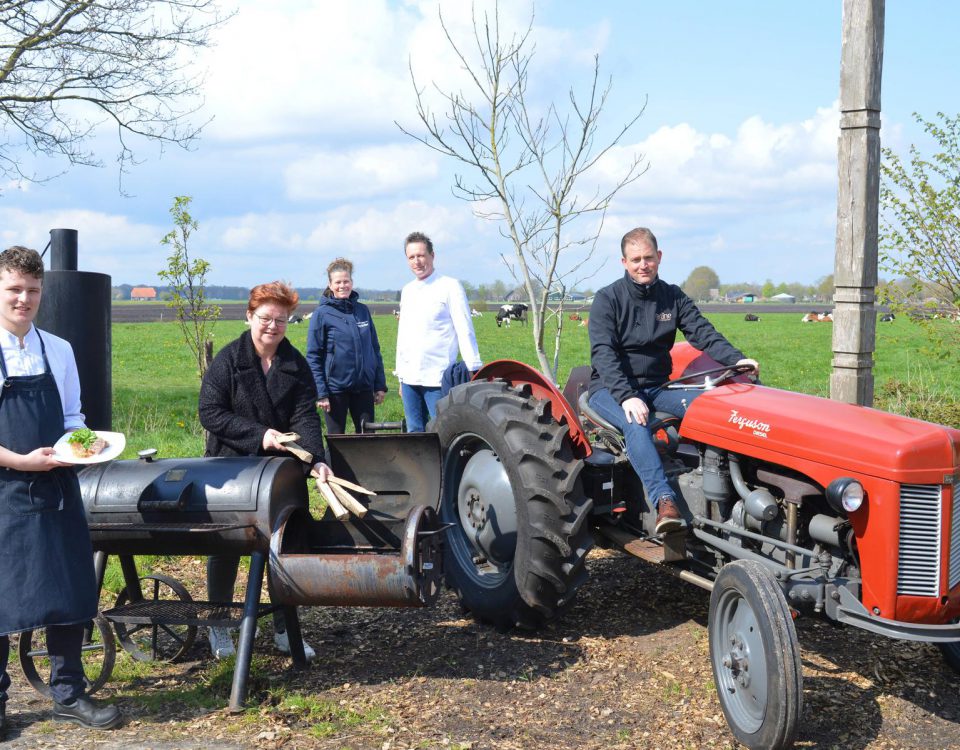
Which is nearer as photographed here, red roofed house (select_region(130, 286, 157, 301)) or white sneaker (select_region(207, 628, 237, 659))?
white sneaker (select_region(207, 628, 237, 659))

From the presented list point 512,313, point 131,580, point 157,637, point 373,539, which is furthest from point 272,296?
point 512,313

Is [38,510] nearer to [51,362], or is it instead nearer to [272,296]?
[51,362]

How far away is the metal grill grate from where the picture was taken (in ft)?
11.4

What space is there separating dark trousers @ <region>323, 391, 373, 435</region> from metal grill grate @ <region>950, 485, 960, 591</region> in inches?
147

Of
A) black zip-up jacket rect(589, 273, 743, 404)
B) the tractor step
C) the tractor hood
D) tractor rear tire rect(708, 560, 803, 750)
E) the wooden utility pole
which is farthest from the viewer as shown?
the wooden utility pole

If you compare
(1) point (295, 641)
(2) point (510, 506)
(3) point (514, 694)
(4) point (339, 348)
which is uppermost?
(4) point (339, 348)

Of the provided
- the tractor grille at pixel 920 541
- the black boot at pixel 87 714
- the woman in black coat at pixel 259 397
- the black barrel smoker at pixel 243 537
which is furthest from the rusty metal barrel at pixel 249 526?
the tractor grille at pixel 920 541

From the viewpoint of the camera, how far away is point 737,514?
13.1 feet

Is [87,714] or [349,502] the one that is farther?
[349,502]

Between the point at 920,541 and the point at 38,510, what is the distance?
320 centimetres

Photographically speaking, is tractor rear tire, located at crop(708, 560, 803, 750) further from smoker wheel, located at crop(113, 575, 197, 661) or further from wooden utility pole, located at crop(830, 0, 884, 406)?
wooden utility pole, located at crop(830, 0, 884, 406)

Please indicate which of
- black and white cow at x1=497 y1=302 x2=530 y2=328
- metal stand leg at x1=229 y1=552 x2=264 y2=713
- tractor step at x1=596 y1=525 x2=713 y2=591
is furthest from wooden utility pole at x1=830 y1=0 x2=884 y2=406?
black and white cow at x1=497 y1=302 x2=530 y2=328

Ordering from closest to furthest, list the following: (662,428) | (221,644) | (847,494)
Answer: (847,494) < (221,644) < (662,428)

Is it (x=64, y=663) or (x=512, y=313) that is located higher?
(x=512, y=313)
